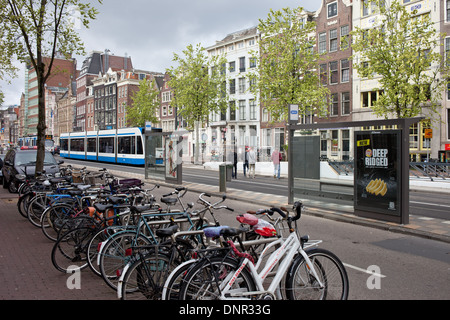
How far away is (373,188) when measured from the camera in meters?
10.2

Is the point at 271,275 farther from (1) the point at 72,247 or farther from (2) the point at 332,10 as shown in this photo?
(2) the point at 332,10

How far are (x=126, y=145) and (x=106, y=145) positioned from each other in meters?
4.54

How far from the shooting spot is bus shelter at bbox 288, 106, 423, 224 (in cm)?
953

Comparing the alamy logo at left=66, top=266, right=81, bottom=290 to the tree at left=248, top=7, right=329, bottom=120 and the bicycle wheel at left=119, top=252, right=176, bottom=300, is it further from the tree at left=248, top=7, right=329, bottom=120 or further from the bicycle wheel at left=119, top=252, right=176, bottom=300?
the tree at left=248, top=7, right=329, bottom=120

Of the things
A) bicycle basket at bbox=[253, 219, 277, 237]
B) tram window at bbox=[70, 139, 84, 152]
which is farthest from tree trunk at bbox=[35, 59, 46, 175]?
tram window at bbox=[70, 139, 84, 152]

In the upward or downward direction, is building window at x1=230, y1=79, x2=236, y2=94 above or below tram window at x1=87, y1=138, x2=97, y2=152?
above

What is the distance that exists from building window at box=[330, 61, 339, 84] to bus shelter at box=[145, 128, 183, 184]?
85.6ft

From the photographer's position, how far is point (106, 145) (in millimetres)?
39500

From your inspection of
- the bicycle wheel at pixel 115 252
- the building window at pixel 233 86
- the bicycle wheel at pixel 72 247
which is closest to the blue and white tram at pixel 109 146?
the building window at pixel 233 86

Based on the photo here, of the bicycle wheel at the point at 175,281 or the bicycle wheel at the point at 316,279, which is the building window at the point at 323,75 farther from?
the bicycle wheel at the point at 175,281

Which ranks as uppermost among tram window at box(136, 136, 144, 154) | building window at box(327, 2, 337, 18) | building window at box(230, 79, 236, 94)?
building window at box(327, 2, 337, 18)

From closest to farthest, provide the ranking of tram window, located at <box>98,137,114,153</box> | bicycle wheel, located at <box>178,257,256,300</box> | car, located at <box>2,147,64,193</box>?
bicycle wheel, located at <box>178,257,256,300</box> → car, located at <box>2,147,64,193</box> → tram window, located at <box>98,137,114,153</box>
